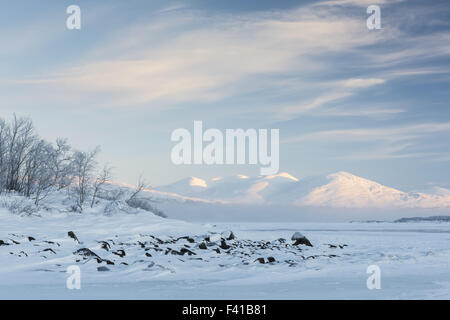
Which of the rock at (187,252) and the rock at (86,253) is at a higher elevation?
the rock at (86,253)

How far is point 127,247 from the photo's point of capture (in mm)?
15992

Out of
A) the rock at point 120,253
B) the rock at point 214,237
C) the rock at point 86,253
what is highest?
the rock at point 86,253

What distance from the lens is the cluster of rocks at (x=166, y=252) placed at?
13305 mm

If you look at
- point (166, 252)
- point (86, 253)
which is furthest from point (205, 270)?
point (86, 253)

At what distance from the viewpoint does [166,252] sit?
15.0m

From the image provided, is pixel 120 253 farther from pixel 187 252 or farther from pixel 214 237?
pixel 214 237
